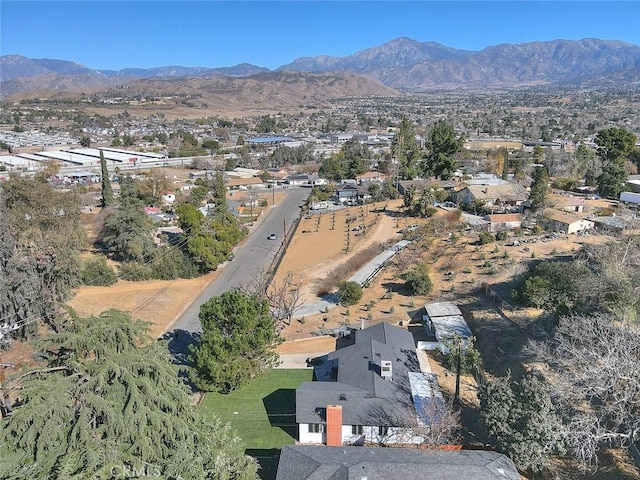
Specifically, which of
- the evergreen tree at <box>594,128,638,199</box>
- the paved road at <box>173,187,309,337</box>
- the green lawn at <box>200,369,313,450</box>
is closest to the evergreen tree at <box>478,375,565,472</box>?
the green lawn at <box>200,369,313,450</box>

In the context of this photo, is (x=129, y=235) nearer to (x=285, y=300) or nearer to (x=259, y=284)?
(x=259, y=284)

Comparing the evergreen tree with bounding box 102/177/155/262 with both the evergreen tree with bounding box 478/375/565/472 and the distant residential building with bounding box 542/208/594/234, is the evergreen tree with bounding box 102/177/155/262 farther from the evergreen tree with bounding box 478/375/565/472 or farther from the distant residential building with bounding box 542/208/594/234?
the distant residential building with bounding box 542/208/594/234

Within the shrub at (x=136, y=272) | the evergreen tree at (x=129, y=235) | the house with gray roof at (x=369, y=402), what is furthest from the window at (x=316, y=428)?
the evergreen tree at (x=129, y=235)

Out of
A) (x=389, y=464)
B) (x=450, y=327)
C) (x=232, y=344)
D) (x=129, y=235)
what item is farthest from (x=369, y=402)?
(x=129, y=235)

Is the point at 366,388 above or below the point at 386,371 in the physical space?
below

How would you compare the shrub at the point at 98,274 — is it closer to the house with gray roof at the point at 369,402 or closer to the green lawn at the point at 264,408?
the green lawn at the point at 264,408

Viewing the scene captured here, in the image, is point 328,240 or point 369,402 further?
point 328,240
